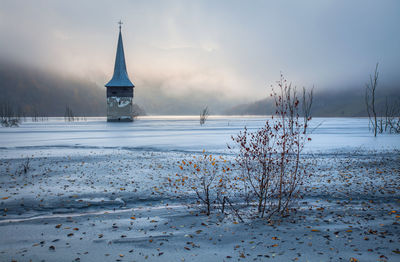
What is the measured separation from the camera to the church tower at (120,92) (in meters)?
69.6

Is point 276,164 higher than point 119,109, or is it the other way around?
point 119,109

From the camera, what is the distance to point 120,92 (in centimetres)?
6962

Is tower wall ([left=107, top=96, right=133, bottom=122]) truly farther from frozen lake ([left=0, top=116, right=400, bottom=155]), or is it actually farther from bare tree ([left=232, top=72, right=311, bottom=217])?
→ bare tree ([left=232, top=72, right=311, bottom=217])

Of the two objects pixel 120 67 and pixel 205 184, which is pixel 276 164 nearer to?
pixel 205 184

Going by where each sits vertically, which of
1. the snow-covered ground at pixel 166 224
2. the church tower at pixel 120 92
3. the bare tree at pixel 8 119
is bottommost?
the snow-covered ground at pixel 166 224

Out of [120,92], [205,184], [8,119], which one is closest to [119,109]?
[120,92]

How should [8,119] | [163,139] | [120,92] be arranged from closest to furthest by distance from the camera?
[163,139] < [120,92] < [8,119]

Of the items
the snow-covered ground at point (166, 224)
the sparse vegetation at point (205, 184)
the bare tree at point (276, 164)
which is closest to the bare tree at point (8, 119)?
the snow-covered ground at point (166, 224)

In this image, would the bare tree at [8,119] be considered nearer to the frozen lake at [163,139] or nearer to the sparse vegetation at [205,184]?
the frozen lake at [163,139]

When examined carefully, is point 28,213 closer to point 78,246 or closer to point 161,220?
point 78,246

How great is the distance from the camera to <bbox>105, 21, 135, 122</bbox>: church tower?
69562 mm

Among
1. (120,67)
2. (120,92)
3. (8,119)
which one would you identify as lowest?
(8,119)

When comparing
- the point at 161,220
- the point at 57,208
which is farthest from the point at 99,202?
the point at 161,220

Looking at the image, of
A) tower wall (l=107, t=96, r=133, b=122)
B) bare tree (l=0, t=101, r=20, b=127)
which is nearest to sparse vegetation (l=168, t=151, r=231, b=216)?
tower wall (l=107, t=96, r=133, b=122)
